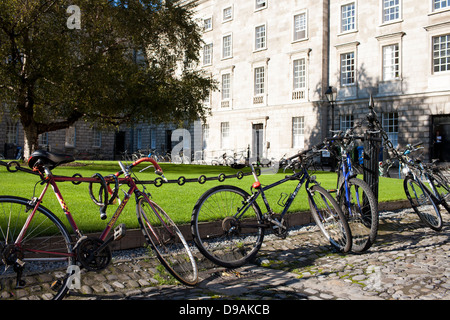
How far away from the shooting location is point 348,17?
27.6 metres

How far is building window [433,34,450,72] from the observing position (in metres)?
23.0

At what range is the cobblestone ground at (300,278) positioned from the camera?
3400 mm

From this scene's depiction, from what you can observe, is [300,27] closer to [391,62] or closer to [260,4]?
[260,4]

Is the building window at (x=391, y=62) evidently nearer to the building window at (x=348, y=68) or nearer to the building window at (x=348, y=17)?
the building window at (x=348, y=68)

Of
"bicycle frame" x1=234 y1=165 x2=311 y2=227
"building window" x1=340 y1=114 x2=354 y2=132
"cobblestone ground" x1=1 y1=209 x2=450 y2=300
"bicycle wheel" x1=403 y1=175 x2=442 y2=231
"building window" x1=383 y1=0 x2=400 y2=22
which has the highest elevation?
"building window" x1=383 y1=0 x2=400 y2=22

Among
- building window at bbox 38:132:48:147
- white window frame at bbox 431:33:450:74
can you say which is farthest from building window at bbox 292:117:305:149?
building window at bbox 38:132:48:147

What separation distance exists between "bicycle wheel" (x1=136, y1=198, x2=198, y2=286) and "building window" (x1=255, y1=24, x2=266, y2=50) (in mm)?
30649

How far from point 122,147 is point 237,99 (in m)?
20.7

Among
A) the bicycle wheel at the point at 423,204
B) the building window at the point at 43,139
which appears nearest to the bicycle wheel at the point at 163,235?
the bicycle wheel at the point at 423,204

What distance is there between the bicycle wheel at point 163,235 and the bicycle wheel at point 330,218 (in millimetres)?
1904

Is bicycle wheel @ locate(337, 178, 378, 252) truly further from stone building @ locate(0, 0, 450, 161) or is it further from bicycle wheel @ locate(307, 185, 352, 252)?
stone building @ locate(0, 0, 450, 161)

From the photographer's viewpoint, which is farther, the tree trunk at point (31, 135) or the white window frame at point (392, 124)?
the white window frame at point (392, 124)

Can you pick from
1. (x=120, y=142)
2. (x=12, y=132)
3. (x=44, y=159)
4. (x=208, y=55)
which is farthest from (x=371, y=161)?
(x=120, y=142)
